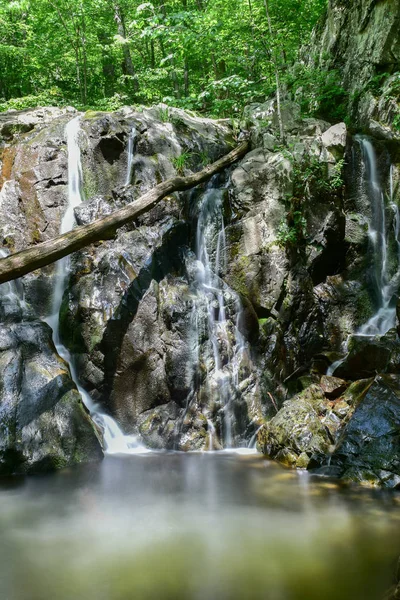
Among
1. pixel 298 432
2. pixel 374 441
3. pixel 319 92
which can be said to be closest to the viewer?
pixel 374 441

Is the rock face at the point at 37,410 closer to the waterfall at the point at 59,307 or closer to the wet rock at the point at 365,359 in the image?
the waterfall at the point at 59,307

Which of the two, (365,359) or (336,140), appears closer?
(365,359)

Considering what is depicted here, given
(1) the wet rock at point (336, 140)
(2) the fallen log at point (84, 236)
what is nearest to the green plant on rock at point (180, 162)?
(2) the fallen log at point (84, 236)

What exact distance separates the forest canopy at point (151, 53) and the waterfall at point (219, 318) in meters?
4.96

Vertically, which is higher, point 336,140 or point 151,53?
point 151,53

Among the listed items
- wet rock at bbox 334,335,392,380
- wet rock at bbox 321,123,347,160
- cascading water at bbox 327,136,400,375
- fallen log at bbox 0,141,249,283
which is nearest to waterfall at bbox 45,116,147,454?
fallen log at bbox 0,141,249,283

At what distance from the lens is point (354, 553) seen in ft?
12.2

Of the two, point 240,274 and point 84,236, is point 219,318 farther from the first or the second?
point 84,236

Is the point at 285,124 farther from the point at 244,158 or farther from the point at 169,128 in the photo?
the point at 169,128

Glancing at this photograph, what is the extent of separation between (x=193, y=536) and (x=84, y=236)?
14.5 ft

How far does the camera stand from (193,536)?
409 cm

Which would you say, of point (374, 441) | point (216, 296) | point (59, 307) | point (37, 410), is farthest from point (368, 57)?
point (37, 410)

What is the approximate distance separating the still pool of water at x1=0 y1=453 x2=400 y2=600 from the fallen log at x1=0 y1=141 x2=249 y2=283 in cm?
264

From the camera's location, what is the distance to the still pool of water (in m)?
3.25
